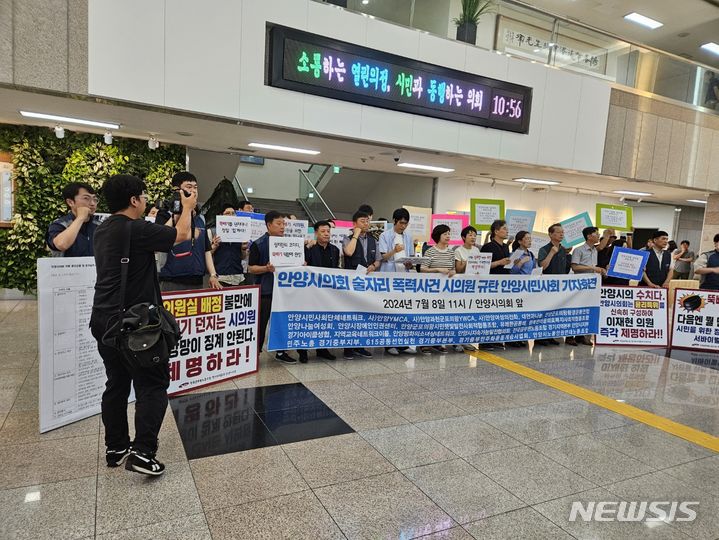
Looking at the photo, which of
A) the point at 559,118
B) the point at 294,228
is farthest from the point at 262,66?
the point at 559,118

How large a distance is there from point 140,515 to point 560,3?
12.6 metres

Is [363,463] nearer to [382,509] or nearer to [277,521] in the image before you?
[382,509]

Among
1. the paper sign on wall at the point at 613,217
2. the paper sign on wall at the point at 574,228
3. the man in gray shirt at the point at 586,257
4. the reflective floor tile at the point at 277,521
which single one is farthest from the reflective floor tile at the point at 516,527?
the paper sign on wall at the point at 613,217

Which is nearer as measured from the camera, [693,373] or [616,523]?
[616,523]

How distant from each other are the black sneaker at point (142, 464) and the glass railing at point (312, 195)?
9.99 meters

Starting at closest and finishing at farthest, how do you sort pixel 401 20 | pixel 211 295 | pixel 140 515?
pixel 140 515
pixel 211 295
pixel 401 20

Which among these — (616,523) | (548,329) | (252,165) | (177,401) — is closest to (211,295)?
(177,401)

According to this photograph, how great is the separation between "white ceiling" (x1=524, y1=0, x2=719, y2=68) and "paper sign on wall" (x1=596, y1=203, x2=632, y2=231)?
21.7 feet

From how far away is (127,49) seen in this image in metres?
4.91

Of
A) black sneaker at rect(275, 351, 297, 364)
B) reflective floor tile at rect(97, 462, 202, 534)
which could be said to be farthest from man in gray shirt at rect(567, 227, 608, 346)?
reflective floor tile at rect(97, 462, 202, 534)

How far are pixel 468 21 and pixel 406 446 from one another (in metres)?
6.98

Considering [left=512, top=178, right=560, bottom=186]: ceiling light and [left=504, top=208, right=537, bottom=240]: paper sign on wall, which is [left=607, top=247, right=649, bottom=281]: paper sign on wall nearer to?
[left=504, top=208, right=537, bottom=240]: paper sign on wall

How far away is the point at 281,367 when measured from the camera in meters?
4.55

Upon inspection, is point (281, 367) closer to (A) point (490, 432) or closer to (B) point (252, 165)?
(A) point (490, 432)
